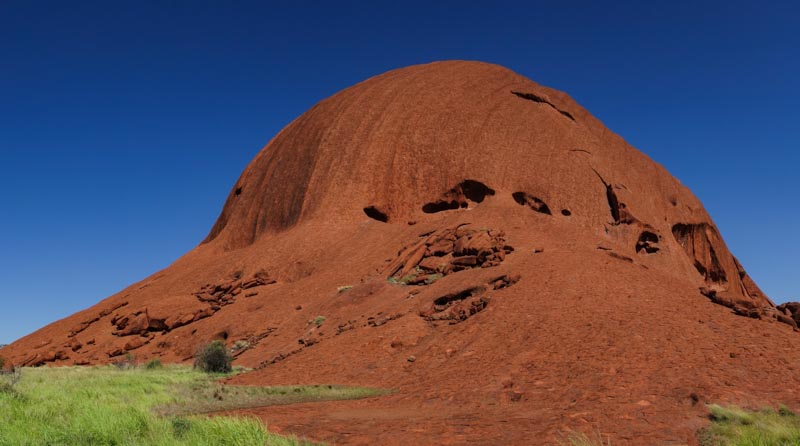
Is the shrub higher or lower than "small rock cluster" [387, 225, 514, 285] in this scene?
lower

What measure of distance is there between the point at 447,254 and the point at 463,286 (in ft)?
15.6

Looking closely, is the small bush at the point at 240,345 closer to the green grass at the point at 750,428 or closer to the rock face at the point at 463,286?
the rock face at the point at 463,286

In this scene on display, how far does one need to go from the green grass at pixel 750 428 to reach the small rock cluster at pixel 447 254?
47.0 feet

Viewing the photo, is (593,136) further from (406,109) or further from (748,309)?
(748,309)

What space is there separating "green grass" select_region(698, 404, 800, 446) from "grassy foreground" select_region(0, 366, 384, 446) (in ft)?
20.7

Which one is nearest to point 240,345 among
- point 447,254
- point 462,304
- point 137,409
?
point 447,254

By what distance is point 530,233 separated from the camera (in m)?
29.0

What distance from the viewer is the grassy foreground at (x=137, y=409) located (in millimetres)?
9070

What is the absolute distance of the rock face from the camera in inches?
520

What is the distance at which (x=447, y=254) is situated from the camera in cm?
2794

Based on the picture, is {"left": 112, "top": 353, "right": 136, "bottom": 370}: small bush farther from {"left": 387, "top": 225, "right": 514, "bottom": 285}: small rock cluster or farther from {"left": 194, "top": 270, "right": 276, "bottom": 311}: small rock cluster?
{"left": 387, "top": 225, "right": 514, "bottom": 285}: small rock cluster

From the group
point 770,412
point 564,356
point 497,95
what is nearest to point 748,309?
point 564,356

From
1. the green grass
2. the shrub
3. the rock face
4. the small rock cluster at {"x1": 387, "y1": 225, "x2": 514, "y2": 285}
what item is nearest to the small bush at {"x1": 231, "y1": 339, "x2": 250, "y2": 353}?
the rock face

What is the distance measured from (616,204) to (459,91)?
42.6ft
